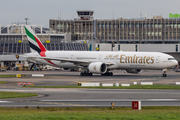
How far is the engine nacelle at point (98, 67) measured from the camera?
2889 inches

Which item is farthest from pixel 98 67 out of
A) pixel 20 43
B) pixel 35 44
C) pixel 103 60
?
pixel 20 43

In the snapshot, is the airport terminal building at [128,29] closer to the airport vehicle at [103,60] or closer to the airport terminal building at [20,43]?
the airport terminal building at [20,43]

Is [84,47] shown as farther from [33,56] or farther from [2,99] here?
[2,99]

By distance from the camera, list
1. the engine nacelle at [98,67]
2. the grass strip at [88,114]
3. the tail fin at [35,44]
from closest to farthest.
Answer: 1. the grass strip at [88,114]
2. the engine nacelle at [98,67]
3. the tail fin at [35,44]

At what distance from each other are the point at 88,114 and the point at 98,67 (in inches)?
2004

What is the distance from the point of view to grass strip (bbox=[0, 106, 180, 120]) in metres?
20.8

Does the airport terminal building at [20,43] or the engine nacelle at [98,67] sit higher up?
the airport terminal building at [20,43]

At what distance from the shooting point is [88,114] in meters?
22.5

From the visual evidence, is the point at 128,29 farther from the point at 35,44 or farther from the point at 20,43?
the point at 35,44

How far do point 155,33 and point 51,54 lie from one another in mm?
108131

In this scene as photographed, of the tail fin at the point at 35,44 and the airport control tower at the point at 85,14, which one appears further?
the airport control tower at the point at 85,14

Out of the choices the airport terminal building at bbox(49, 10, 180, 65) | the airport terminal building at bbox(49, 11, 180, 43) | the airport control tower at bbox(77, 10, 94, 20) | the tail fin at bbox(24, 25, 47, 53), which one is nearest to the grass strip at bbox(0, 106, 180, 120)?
the tail fin at bbox(24, 25, 47, 53)

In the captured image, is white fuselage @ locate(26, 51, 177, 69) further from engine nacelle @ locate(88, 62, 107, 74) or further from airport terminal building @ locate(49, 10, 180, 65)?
airport terminal building @ locate(49, 10, 180, 65)

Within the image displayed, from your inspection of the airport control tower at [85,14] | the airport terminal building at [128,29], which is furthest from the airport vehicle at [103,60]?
the airport control tower at [85,14]
